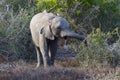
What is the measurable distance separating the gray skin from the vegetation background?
67 centimetres

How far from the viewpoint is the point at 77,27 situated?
1534 centimetres

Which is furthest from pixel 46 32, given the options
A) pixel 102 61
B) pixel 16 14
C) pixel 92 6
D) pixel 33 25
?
pixel 92 6

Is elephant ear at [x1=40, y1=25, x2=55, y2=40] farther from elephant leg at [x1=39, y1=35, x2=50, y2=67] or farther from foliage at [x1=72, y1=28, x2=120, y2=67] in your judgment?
foliage at [x1=72, y1=28, x2=120, y2=67]

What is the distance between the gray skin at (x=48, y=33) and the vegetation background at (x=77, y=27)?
2.20 feet

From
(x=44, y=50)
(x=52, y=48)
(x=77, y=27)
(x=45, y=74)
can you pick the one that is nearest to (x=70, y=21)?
(x=77, y=27)

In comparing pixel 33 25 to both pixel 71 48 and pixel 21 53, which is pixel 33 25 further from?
pixel 71 48

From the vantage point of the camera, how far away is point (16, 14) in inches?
575

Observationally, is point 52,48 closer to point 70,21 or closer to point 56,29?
point 56,29

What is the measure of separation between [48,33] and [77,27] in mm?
3562

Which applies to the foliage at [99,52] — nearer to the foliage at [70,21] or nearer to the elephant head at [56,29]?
the foliage at [70,21]

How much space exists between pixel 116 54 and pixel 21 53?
309 cm

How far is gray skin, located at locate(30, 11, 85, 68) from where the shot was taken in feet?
38.4

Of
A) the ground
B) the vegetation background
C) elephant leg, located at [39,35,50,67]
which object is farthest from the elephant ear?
the ground

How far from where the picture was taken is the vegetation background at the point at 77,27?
474 inches
